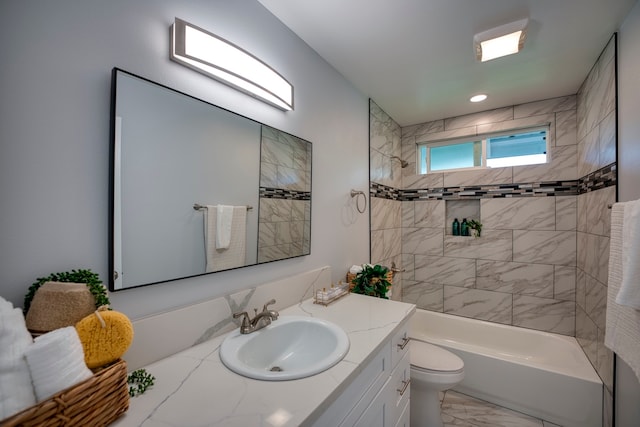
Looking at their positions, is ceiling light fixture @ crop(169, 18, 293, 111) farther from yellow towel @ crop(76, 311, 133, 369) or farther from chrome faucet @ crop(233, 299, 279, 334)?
chrome faucet @ crop(233, 299, 279, 334)

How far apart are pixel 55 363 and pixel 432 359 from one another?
6.58 feet

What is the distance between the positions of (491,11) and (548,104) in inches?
65.6

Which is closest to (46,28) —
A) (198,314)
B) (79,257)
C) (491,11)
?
(79,257)

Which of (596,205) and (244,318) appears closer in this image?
(244,318)

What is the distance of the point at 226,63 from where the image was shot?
122 centimetres

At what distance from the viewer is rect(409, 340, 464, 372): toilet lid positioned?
6.03ft

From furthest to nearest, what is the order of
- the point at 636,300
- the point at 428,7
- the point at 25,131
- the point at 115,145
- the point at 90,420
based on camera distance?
the point at 428,7 < the point at 636,300 < the point at 115,145 < the point at 25,131 < the point at 90,420

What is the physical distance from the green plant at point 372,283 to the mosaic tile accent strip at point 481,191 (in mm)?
841

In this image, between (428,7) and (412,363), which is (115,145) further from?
(412,363)

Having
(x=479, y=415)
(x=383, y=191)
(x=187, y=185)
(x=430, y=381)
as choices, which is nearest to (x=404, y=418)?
(x=430, y=381)

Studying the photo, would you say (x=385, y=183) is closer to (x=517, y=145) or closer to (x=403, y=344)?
(x=517, y=145)

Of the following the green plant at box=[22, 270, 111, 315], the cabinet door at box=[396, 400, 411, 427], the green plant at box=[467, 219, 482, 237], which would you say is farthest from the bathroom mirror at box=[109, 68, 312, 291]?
the green plant at box=[467, 219, 482, 237]

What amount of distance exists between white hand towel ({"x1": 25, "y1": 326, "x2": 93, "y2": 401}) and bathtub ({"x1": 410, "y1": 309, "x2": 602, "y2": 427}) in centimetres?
256

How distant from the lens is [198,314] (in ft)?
3.69
